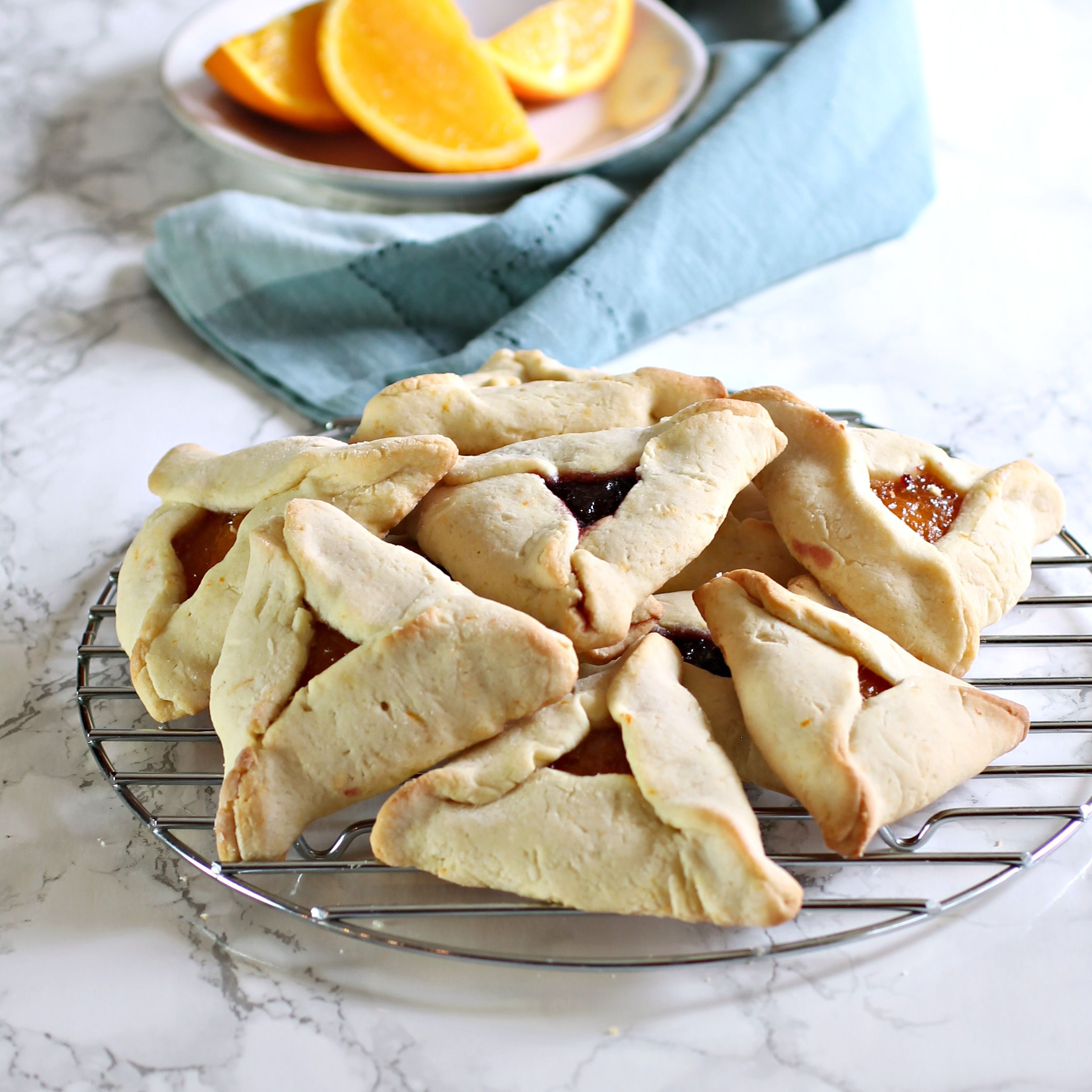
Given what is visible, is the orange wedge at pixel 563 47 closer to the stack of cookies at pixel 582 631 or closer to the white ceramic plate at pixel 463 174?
the white ceramic plate at pixel 463 174

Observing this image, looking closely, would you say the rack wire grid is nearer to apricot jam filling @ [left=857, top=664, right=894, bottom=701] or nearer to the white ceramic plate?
apricot jam filling @ [left=857, top=664, right=894, bottom=701]

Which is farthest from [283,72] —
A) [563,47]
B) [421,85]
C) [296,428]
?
[296,428]

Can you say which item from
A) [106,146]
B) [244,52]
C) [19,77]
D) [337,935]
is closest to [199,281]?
[244,52]

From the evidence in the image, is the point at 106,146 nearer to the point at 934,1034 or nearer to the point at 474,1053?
the point at 474,1053

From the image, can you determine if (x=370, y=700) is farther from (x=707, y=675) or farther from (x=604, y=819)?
(x=707, y=675)

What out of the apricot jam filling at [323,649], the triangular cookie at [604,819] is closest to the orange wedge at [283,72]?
the apricot jam filling at [323,649]

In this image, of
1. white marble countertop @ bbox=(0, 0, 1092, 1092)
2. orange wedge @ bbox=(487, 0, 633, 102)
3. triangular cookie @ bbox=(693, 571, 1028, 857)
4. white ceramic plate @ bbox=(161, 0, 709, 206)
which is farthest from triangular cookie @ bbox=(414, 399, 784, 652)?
orange wedge @ bbox=(487, 0, 633, 102)
